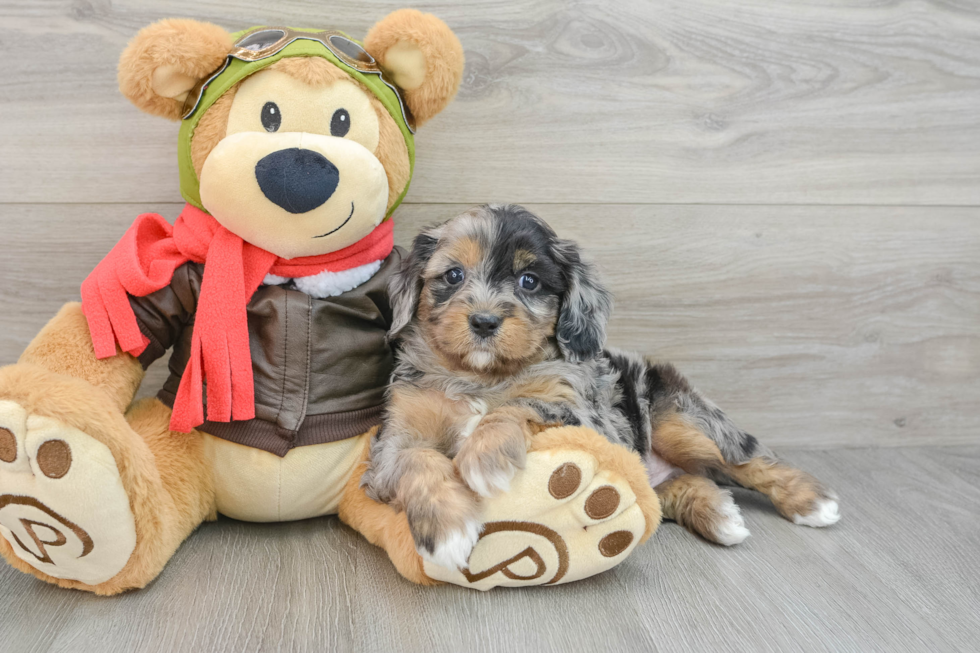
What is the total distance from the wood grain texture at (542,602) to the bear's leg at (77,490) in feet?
0.36

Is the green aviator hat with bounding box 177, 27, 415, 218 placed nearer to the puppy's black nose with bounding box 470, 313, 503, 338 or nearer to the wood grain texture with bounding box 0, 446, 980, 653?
the puppy's black nose with bounding box 470, 313, 503, 338

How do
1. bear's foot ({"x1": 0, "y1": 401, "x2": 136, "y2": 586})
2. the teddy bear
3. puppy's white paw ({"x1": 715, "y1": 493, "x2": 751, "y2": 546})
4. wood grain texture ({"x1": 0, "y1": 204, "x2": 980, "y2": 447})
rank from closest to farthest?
bear's foot ({"x1": 0, "y1": 401, "x2": 136, "y2": 586})
the teddy bear
puppy's white paw ({"x1": 715, "y1": 493, "x2": 751, "y2": 546})
wood grain texture ({"x1": 0, "y1": 204, "x2": 980, "y2": 447})

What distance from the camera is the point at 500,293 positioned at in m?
1.97

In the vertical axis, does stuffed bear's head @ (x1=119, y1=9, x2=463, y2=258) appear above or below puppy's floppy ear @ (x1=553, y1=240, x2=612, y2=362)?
above

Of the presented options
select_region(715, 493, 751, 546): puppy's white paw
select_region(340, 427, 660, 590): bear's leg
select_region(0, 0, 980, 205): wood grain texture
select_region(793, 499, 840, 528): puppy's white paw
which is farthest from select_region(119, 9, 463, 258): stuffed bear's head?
select_region(793, 499, 840, 528): puppy's white paw

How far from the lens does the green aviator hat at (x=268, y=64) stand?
189 cm

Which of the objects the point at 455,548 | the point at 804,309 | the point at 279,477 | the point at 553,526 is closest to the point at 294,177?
the point at 279,477

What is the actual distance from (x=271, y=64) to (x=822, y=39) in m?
2.04

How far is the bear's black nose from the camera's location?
1.80 metres

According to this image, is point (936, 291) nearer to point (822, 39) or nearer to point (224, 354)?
point (822, 39)

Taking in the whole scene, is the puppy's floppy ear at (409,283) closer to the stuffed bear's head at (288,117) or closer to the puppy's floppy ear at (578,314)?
the stuffed bear's head at (288,117)

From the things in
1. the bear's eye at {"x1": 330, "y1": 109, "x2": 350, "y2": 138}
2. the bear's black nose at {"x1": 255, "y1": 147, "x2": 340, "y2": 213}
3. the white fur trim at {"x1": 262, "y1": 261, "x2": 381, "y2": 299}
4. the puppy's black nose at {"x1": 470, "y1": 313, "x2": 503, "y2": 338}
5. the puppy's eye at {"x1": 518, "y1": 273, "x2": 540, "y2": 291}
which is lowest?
the white fur trim at {"x1": 262, "y1": 261, "x2": 381, "y2": 299}

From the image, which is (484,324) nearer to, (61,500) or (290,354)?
(290,354)

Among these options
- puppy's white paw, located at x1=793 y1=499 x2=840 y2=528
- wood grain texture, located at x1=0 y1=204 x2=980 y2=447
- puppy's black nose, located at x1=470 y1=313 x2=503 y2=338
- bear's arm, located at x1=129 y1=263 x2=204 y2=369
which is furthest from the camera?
wood grain texture, located at x1=0 y1=204 x2=980 y2=447
